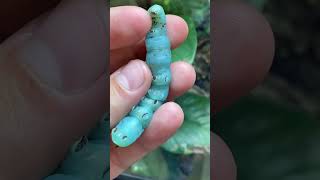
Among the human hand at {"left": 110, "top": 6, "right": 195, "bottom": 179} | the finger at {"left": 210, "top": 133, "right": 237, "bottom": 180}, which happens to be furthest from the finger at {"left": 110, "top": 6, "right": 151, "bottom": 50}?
the finger at {"left": 210, "top": 133, "right": 237, "bottom": 180}

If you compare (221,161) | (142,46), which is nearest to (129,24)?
(142,46)

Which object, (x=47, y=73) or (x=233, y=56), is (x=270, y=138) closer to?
(x=233, y=56)

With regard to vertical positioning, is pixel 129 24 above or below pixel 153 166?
above

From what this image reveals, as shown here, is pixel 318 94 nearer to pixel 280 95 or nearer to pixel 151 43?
pixel 280 95

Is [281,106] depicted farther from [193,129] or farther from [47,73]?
[47,73]

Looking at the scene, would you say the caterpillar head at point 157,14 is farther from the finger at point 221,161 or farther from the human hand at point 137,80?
the finger at point 221,161

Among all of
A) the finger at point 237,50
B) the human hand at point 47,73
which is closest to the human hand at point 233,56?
the finger at point 237,50

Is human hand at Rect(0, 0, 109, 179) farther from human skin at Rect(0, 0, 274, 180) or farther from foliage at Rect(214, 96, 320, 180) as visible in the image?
foliage at Rect(214, 96, 320, 180)
